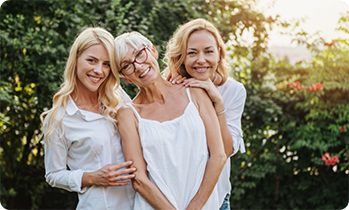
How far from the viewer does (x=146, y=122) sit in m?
2.19

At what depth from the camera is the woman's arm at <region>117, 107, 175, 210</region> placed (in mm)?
2094

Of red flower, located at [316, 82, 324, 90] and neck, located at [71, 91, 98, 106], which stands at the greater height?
neck, located at [71, 91, 98, 106]

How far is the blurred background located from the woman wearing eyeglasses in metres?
2.00

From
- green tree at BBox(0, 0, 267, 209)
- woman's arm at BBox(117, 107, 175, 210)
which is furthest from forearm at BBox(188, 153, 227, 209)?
green tree at BBox(0, 0, 267, 209)

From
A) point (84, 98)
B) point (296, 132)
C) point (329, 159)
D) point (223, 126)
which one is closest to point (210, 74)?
point (223, 126)

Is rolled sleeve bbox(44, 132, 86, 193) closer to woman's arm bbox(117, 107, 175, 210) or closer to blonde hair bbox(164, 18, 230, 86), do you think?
woman's arm bbox(117, 107, 175, 210)

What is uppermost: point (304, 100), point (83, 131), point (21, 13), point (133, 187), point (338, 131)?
point (21, 13)

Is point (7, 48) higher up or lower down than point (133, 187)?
higher up

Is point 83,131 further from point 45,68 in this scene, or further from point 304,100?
point 304,100

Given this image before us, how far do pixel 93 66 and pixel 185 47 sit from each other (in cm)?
65

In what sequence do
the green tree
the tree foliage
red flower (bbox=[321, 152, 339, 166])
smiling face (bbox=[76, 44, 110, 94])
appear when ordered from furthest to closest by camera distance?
the tree foliage
red flower (bbox=[321, 152, 339, 166])
the green tree
smiling face (bbox=[76, 44, 110, 94])

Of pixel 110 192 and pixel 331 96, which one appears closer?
pixel 110 192

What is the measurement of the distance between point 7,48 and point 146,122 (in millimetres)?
2585

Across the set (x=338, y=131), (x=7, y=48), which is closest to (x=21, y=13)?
(x=7, y=48)
